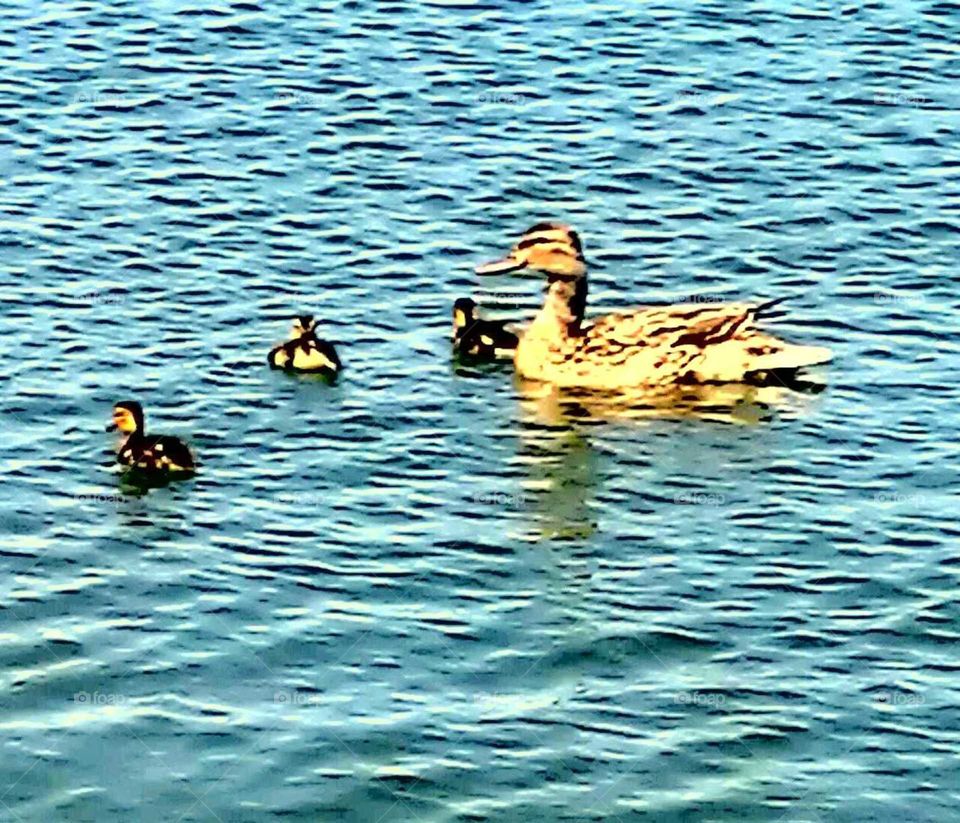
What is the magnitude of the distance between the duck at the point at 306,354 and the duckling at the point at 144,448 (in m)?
1.42

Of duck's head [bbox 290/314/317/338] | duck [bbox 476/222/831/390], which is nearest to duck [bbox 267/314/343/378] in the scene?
duck's head [bbox 290/314/317/338]

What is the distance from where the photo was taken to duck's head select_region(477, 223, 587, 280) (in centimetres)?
2320

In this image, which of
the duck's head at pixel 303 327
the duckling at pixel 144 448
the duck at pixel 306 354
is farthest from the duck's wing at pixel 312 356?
the duckling at pixel 144 448

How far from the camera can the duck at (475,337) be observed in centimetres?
2281

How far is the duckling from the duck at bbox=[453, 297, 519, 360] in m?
2.91

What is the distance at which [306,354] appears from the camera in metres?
21.9

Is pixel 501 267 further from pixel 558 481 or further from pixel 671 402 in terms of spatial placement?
pixel 558 481

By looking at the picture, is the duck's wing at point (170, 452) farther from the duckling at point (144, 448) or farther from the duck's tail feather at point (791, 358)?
the duck's tail feather at point (791, 358)

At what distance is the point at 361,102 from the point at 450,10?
277cm

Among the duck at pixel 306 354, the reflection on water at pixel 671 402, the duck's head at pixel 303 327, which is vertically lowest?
the reflection on water at pixel 671 402

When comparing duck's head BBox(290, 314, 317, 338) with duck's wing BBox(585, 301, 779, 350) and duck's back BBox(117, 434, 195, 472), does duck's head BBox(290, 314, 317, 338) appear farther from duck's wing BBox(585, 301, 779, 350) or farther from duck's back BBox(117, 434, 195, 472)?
duck's wing BBox(585, 301, 779, 350)

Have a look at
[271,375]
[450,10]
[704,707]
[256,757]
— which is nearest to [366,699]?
[256,757]

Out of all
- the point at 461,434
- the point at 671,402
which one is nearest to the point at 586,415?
the point at 671,402

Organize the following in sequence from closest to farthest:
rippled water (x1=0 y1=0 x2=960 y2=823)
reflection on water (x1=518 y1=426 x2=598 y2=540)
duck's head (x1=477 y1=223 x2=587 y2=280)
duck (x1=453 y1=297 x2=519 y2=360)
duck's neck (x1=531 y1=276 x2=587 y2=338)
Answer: rippled water (x1=0 y1=0 x2=960 y2=823) → reflection on water (x1=518 y1=426 x2=598 y2=540) → duck (x1=453 y1=297 x2=519 y2=360) → duck's neck (x1=531 y1=276 x2=587 y2=338) → duck's head (x1=477 y1=223 x2=587 y2=280)
